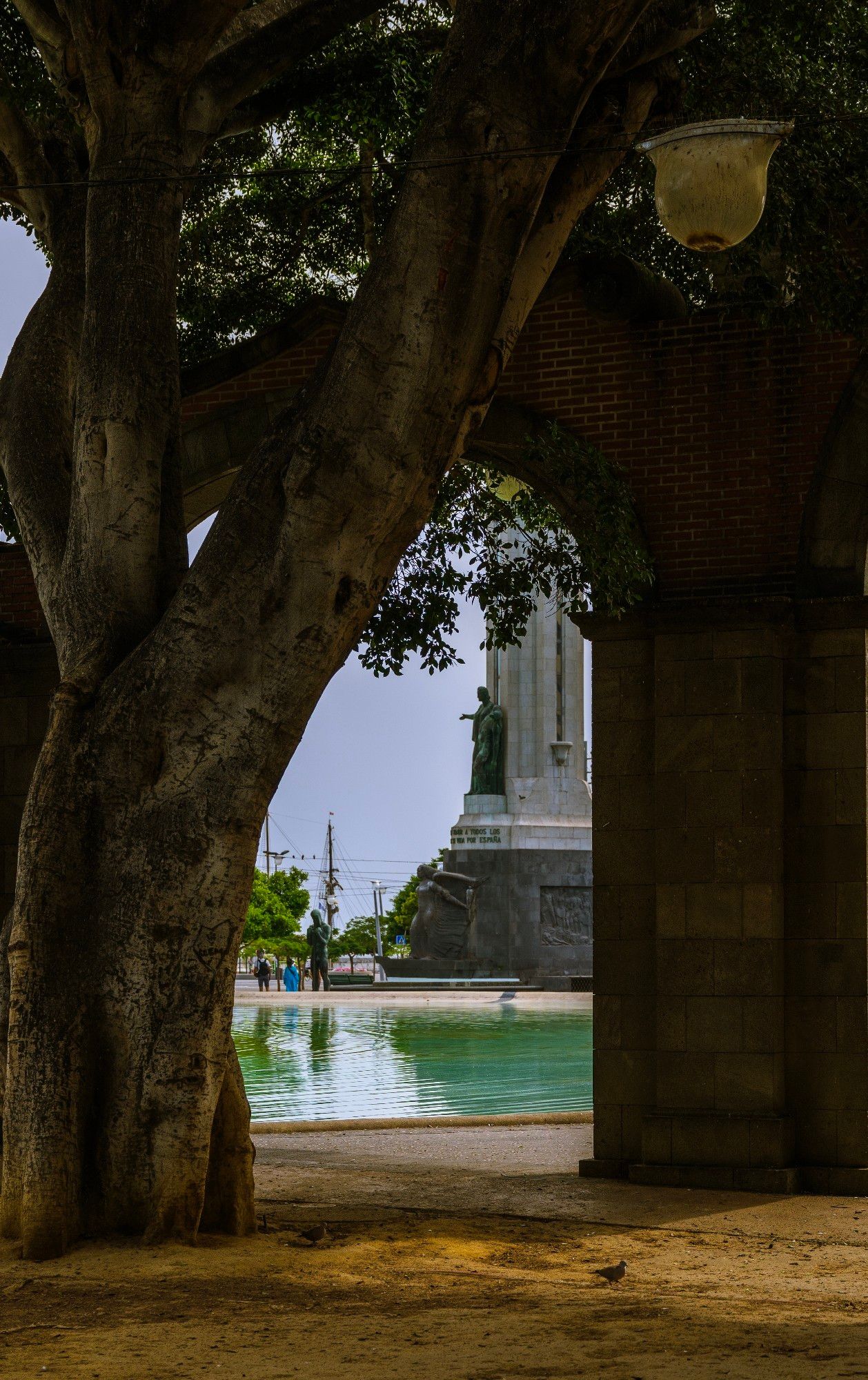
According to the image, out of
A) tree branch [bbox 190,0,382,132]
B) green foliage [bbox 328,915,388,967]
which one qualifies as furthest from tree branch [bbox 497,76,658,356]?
green foliage [bbox 328,915,388,967]

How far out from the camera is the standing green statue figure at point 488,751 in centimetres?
4022

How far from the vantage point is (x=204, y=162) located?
Result: 1105 centimetres

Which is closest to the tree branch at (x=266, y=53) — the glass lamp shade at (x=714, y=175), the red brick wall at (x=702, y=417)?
the glass lamp shade at (x=714, y=175)

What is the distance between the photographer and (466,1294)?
571 centimetres

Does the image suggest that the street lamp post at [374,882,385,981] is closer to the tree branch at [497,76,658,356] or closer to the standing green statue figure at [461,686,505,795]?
the standing green statue figure at [461,686,505,795]

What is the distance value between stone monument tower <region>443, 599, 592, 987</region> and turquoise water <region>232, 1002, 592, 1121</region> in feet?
30.2

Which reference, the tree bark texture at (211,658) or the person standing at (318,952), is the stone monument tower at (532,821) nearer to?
the person standing at (318,952)

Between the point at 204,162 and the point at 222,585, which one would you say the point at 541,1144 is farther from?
the point at 204,162

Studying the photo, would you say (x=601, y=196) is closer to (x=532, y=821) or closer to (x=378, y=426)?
(x=378, y=426)

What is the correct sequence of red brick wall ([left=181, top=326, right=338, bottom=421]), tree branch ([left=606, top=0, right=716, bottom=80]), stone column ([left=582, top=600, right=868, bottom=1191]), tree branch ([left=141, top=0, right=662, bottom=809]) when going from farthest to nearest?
red brick wall ([left=181, top=326, right=338, bottom=421]) < stone column ([left=582, top=600, right=868, bottom=1191]) < tree branch ([left=606, top=0, right=716, bottom=80]) < tree branch ([left=141, top=0, right=662, bottom=809])

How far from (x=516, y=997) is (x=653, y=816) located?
A: 68.4 ft

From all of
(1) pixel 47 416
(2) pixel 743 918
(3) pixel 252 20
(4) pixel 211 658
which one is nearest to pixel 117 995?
(4) pixel 211 658

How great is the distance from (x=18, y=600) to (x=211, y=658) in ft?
19.7

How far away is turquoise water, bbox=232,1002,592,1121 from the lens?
14.0m
